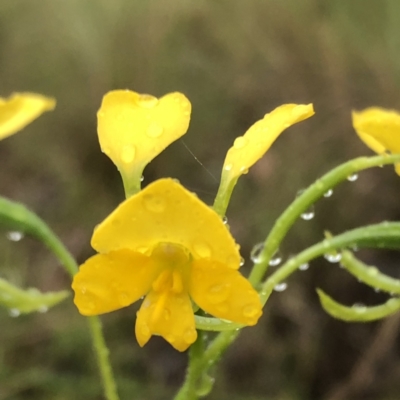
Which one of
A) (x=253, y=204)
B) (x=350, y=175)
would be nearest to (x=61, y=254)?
(x=350, y=175)

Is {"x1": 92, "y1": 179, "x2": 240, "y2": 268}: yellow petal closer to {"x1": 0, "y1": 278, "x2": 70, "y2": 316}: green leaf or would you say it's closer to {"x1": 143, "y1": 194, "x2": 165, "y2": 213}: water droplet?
{"x1": 143, "y1": 194, "x2": 165, "y2": 213}: water droplet

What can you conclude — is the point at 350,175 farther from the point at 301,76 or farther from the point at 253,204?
the point at 301,76

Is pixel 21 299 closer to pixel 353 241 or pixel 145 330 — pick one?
pixel 145 330

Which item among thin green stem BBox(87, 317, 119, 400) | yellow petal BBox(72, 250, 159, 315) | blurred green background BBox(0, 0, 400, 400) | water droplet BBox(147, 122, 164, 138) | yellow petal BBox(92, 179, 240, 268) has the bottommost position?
blurred green background BBox(0, 0, 400, 400)

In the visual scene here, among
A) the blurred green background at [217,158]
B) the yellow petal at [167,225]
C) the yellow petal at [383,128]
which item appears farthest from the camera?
the blurred green background at [217,158]

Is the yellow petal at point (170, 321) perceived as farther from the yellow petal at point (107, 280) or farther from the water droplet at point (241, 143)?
the water droplet at point (241, 143)


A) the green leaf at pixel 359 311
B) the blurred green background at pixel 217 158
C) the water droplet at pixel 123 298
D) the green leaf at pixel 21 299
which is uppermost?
the water droplet at pixel 123 298

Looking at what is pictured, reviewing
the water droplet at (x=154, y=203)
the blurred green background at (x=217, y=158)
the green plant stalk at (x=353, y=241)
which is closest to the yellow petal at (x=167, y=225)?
the water droplet at (x=154, y=203)

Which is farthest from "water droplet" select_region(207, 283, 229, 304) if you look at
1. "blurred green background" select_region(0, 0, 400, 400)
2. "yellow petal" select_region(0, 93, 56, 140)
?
"blurred green background" select_region(0, 0, 400, 400)
